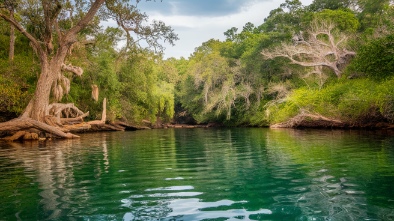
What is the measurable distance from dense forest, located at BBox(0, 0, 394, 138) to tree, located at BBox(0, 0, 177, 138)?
0.12 m

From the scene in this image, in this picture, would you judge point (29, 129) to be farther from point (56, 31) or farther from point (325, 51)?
point (325, 51)

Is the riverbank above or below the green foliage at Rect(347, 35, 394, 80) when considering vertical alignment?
below

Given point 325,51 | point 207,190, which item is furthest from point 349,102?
point 207,190

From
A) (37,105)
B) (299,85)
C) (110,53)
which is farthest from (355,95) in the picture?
(110,53)

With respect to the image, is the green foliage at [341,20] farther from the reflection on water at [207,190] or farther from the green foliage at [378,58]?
the reflection on water at [207,190]

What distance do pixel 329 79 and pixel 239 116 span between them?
14451 millimetres

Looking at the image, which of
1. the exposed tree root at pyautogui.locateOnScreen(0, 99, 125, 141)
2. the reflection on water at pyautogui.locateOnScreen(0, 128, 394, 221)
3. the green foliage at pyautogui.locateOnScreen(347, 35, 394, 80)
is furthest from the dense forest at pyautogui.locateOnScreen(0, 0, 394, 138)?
the reflection on water at pyautogui.locateOnScreen(0, 128, 394, 221)

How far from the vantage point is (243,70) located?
4184 centimetres

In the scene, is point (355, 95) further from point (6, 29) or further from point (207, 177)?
point (6, 29)

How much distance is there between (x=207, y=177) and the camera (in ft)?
22.5

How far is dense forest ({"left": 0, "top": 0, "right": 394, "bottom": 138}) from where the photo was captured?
69.9 feet

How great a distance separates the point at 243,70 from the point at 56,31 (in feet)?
80.7

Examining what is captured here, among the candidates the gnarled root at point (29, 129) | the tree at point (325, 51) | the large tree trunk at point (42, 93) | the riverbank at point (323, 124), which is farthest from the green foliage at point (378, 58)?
the gnarled root at point (29, 129)

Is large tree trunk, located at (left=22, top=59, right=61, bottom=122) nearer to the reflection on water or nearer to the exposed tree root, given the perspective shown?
the exposed tree root
